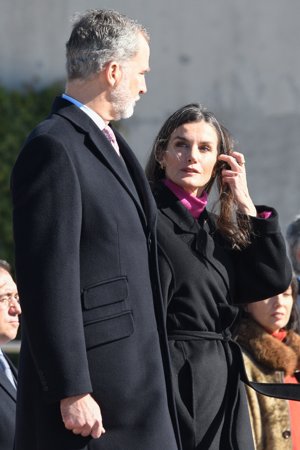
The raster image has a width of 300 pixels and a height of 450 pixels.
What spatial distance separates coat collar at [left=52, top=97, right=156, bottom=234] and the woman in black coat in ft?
1.03

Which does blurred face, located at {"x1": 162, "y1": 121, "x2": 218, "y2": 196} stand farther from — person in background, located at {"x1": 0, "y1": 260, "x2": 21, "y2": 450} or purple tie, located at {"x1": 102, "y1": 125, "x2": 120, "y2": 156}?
person in background, located at {"x1": 0, "y1": 260, "x2": 21, "y2": 450}

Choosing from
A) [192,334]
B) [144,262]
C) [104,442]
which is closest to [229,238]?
[192,334]

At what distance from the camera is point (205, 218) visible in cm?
420

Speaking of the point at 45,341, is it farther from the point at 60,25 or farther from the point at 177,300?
the point at 60,25

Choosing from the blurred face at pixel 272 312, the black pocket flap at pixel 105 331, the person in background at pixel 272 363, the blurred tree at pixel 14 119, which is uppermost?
the blurred tree at pixel 14 119

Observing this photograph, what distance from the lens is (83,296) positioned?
3.36 metres

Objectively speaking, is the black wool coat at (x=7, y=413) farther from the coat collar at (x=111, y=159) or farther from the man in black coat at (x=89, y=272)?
the coat collar at (x=111, y=159)

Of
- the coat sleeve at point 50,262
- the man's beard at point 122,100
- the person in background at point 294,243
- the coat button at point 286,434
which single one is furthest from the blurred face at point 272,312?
the coat sleeve at point 50,262

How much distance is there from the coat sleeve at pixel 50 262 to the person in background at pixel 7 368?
1329 mm

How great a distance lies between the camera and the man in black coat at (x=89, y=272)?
3.24 metres

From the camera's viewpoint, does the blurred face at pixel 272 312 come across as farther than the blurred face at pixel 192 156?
Yes

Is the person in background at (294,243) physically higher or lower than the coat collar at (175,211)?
lower

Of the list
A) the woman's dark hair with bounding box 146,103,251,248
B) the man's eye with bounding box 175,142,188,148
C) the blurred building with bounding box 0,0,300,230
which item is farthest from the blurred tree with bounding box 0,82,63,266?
the man's eye with bounding box 175,142,188,148

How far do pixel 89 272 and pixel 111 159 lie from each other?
378 mm
